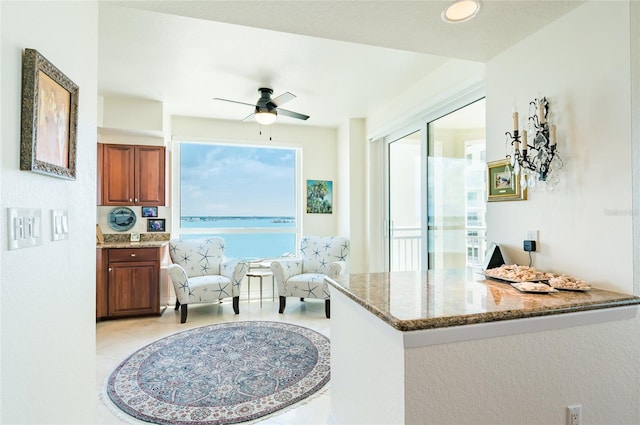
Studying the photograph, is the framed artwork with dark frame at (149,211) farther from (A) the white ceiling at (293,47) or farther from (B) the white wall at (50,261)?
(B) the white wall at (50,261)

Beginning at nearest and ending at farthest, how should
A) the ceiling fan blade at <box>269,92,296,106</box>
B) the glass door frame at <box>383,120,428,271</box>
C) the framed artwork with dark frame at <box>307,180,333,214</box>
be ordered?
the ceiling fan blade at <box>269,92,296,106</box> → the glass door frame at <box>383,120,428,271</box> → the framed artwork with dark frame at <box>307,180,333,214</box>

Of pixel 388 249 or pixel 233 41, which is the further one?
pixel 388 249

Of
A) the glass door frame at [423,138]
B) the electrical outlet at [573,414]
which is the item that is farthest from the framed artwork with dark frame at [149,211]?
the electrical outlet at [573,414]

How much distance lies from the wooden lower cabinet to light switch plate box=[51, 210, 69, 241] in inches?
109

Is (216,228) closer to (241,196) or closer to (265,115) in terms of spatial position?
(241,196)

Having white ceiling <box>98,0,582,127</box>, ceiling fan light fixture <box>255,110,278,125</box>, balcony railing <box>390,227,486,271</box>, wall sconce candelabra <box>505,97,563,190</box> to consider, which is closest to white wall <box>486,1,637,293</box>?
wall sconce candelabra <box>505,97,563,190</box>

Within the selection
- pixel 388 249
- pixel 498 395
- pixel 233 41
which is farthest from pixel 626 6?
pixel 388 249

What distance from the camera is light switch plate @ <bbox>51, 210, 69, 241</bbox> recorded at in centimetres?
122

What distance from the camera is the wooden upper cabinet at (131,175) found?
3.96 metres

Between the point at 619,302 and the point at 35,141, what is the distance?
233 cm

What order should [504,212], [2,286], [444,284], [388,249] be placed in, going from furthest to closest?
[388,249]
[504,212]
[444,284]
[2,286]

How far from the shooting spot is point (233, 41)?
2.55 m

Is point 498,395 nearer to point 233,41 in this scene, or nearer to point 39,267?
point 39,267

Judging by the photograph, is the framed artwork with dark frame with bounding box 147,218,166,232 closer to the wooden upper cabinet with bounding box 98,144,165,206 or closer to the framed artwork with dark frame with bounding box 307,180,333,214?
the wooden upper cabinet with bounding box 98,144,165,206
